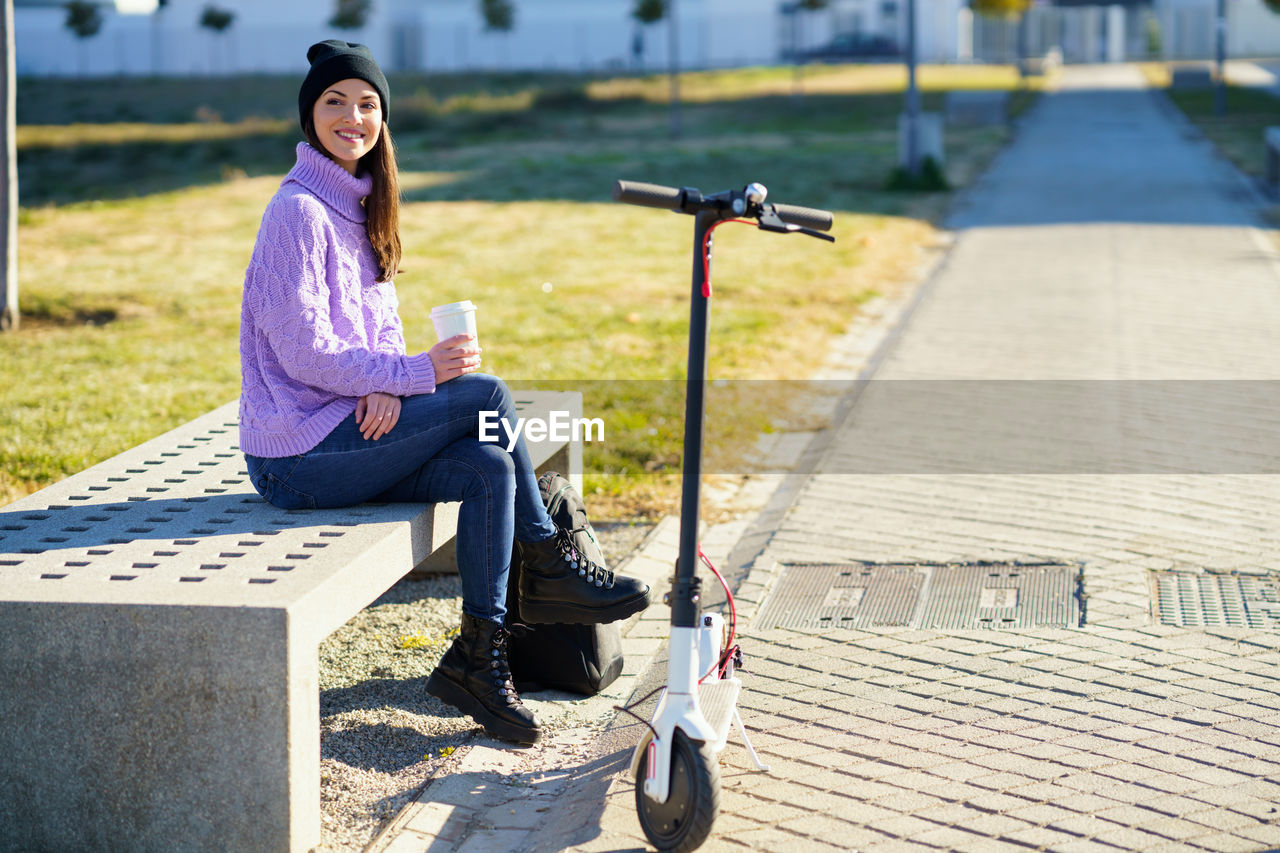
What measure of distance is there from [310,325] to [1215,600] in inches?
118

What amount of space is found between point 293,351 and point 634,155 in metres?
20.4

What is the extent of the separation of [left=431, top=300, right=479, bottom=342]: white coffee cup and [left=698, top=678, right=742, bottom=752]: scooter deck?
107cm

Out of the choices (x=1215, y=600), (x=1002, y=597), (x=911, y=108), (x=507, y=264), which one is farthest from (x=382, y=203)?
(x=911, y=108)

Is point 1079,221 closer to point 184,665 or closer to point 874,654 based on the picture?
point 874,654

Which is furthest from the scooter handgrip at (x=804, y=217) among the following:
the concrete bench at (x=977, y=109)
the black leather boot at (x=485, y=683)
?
the concrete bench at (x=977, y=109)

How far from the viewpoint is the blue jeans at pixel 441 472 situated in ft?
11.5

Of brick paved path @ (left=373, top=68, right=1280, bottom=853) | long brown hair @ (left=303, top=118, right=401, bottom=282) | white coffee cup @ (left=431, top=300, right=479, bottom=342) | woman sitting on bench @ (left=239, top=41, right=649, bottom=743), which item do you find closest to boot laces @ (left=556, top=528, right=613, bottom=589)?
woman sitting on bench @ (left=239, top=41, right=649, bottom=743)

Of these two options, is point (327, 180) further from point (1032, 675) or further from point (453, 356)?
point (1032, 675)

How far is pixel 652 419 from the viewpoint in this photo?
6965mm

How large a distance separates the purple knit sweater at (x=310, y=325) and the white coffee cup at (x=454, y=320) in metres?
0.09

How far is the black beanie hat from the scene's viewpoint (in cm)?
355

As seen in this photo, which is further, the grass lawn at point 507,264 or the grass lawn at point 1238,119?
the grass lawn at point 1238,119

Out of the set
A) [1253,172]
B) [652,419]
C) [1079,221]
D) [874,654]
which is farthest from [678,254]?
[1253,172]

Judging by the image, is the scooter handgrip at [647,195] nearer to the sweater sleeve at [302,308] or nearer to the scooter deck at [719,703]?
the sweater sleeve at [302,308]
